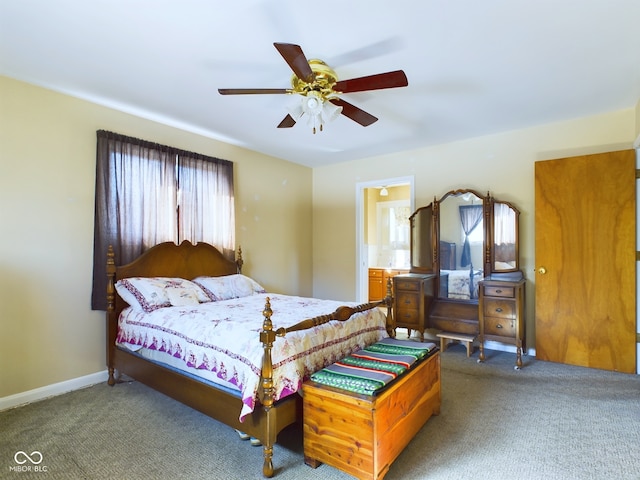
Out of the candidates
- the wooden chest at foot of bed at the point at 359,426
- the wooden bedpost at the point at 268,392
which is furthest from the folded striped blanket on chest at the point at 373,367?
the wooden bedpost at the point at 268,392

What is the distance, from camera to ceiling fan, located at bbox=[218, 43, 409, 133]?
2.14m

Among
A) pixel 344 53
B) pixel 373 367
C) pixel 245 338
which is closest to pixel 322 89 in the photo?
pixel 344 53

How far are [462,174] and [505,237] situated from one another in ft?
3.07

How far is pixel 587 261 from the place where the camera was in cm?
344

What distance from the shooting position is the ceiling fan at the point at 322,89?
7.01 feet

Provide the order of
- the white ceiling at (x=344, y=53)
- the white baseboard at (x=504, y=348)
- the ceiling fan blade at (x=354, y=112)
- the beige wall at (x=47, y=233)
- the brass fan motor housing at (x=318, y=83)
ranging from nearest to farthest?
the white ceiling at (x=344, y=53)
the brass fan motor housing at (x=318, y=83)
the ceiling fan blade at (x=354, y=112)
the beige wall at (x=47, y=233)
the white baseboard at (x=504, y=348)

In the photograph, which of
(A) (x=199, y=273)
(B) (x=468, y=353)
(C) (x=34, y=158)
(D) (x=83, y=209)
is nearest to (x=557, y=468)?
(B) (x=468, y=353)

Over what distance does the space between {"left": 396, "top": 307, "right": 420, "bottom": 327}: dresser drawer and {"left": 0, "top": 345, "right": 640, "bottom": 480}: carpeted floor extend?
1.11 m

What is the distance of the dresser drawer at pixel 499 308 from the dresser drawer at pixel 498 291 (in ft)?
0.18

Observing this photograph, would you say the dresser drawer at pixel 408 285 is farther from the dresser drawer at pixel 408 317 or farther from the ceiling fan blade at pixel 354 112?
the ceiling fan blade at pixel 354 112

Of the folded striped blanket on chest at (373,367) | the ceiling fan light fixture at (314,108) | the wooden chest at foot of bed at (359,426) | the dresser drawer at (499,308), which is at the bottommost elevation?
the wooden chest at foot of bed at (359,426)

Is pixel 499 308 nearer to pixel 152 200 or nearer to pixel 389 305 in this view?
pixel 389 305

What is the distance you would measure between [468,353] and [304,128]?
3083mm

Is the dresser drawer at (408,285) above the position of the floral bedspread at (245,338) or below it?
above
